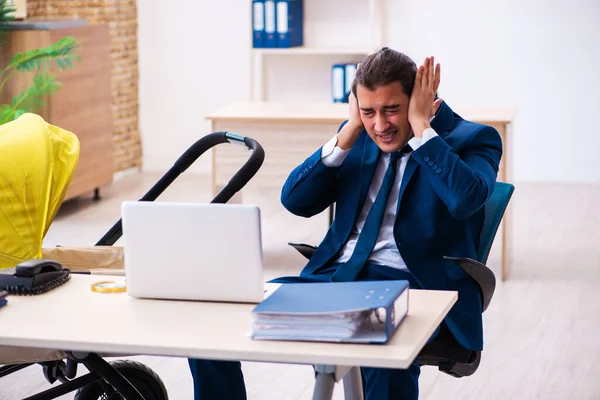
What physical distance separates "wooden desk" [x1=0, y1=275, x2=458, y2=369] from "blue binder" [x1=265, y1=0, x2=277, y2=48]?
4869mm

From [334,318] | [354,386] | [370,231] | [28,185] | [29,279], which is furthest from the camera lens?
[28,185]

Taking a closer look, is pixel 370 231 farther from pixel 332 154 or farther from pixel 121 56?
pixel 121 56

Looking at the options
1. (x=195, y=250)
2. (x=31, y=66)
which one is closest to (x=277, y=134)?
(x=31, y=66)

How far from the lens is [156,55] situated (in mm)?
7250

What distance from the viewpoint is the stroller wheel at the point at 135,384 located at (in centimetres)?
262

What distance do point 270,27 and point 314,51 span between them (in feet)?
1.13

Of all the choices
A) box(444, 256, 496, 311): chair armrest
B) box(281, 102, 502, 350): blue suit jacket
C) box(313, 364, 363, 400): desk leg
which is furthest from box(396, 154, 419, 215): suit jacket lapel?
box(313, 364, 363, 400): desk leg

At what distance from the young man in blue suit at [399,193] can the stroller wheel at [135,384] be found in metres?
0.50

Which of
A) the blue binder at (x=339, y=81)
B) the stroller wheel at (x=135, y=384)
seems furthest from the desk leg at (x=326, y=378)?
the blue binder at (x=339, y=81)

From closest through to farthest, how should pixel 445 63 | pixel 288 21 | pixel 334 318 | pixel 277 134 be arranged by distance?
pixel 334 318, pixel 277 134, pixel 288 21, pixel 445 63

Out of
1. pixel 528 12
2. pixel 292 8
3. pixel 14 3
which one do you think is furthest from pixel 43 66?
pixel 528 12

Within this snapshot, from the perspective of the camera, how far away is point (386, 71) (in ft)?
7.69

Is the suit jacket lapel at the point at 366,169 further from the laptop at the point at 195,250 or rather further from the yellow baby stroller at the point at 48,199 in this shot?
the laptop at the point at 195,250

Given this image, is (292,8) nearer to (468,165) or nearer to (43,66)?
(43,66)
